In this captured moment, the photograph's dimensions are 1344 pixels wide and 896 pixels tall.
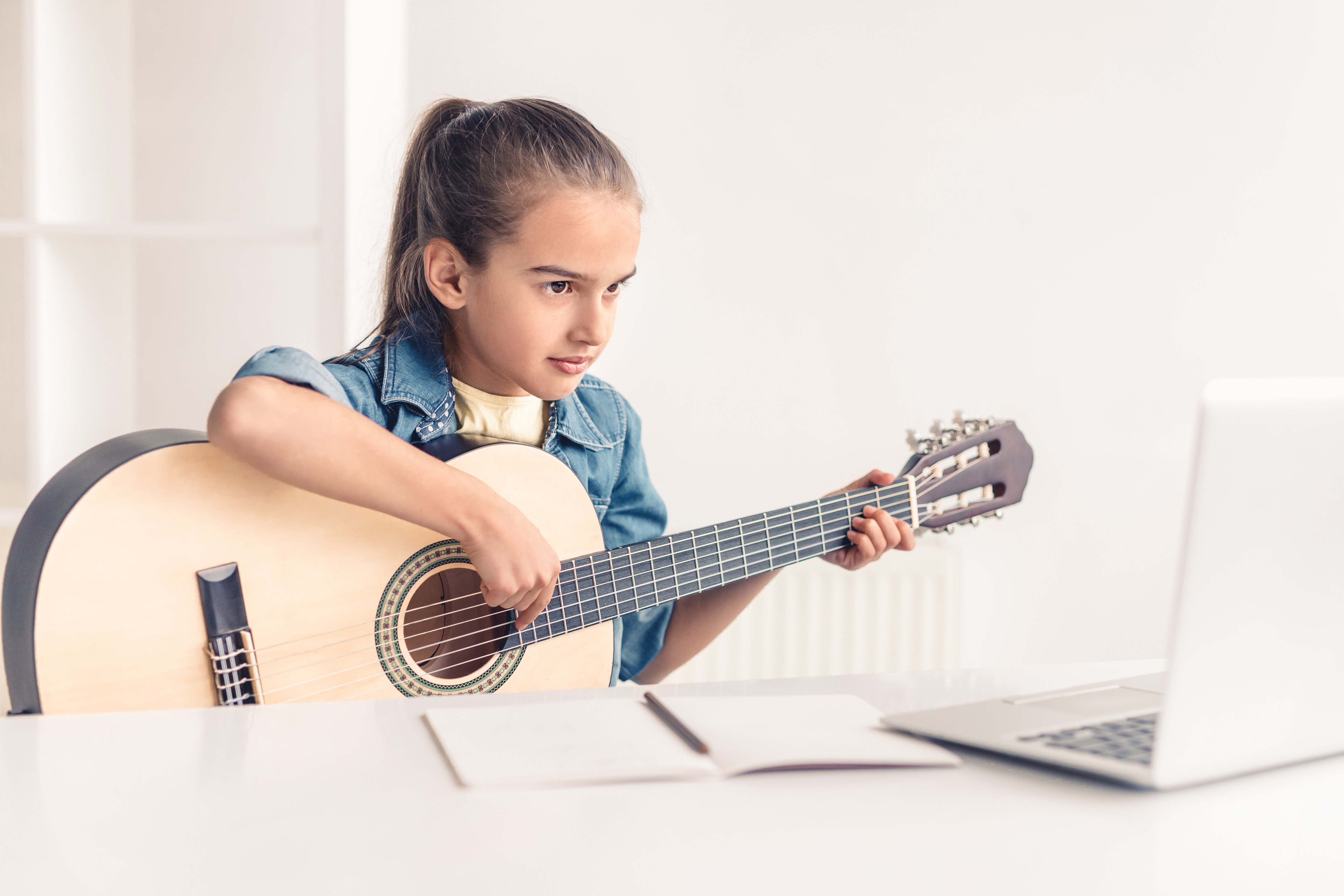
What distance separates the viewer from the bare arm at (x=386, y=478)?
891 mm

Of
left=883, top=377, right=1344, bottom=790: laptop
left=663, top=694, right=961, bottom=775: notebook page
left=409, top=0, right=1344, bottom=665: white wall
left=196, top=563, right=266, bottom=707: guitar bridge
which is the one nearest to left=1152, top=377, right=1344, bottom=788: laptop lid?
left=883, top=377, right=1344, bottom=790: laptop

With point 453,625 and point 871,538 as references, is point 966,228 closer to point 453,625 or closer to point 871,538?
point 871,538

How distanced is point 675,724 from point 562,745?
0.07m

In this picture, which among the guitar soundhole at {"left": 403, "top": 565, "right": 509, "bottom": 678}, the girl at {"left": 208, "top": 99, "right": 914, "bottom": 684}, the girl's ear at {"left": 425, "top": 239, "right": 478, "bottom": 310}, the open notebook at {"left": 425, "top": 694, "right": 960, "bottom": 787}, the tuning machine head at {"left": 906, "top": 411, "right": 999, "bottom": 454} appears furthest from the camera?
the tuning machine head at {"left": 906, "top": 411, "right": 999, "bottom": 454}

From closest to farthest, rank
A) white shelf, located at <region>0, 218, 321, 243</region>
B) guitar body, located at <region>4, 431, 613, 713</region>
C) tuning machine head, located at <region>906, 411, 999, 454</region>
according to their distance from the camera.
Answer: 1. guitar body, located at <region>4, 431, 613, 713</region>
2. tuning machine head, located at <region>906, 411, 999, 454</region>
3. white shelf, located at <region>0, 218, 321, 243</region>

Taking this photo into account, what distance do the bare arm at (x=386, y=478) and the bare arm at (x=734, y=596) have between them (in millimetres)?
339

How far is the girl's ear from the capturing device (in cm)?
115

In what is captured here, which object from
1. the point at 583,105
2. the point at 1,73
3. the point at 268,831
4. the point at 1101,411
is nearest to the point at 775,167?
the point at 583,105

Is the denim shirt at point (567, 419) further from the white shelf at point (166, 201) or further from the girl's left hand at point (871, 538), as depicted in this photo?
the white shelf at point (166, 201)

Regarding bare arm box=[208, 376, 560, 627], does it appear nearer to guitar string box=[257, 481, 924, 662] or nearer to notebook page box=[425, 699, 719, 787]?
guitar string box=[257, 481, 924, 662]

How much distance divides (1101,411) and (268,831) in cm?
198

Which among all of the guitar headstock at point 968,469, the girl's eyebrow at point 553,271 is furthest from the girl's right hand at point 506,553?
the guitar headstock at point 968,469

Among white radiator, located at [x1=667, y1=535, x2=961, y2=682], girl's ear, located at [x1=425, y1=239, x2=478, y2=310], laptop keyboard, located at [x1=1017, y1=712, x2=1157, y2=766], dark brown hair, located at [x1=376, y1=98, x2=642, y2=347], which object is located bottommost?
white radiator, located at [x1=667, y1=535, x2=961, y2=682]

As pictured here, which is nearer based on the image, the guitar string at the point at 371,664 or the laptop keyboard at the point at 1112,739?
the laptop keyboard at the point at 1112,739
